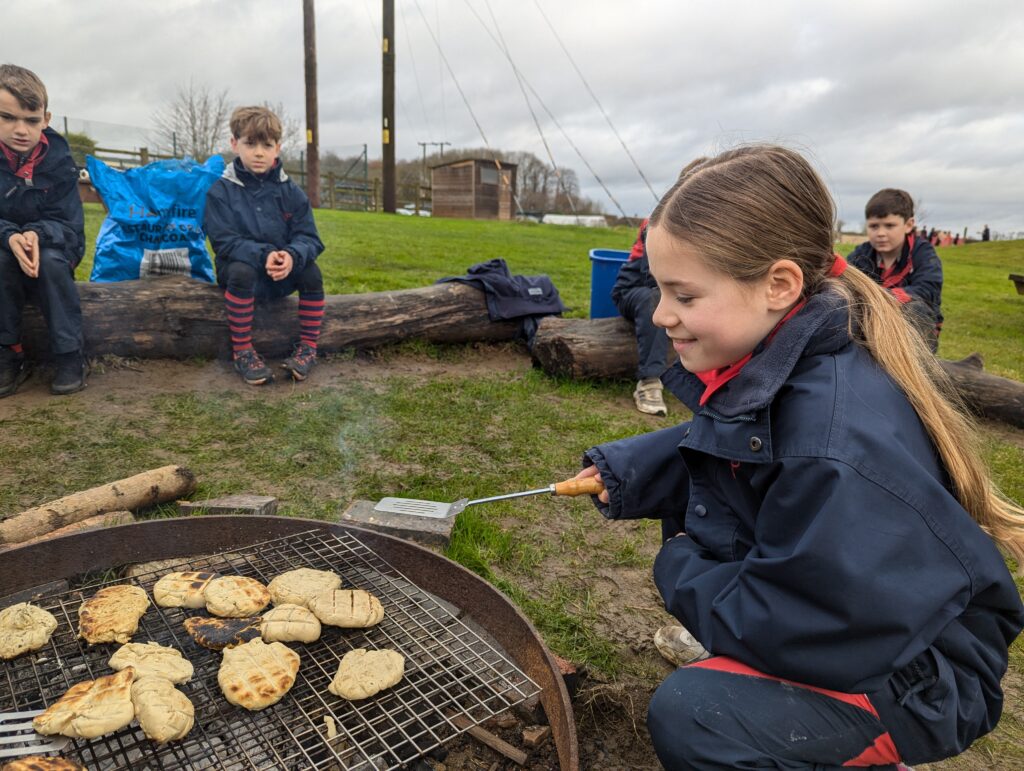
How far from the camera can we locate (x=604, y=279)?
19.0ft

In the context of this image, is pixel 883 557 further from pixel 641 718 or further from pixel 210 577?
pixel 210 577

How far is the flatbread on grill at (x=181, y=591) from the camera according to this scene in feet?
6.50

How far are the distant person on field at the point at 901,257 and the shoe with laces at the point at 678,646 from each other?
3670mm

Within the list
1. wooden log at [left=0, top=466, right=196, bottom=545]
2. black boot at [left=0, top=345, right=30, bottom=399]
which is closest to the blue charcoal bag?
black boot at [left=0, top=345, right=30, bottom=399]

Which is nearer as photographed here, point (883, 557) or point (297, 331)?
point (883, 557)

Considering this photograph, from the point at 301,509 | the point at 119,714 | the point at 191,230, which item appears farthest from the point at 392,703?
the point at 191,230

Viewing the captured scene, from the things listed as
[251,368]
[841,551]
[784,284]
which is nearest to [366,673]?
[841,551]

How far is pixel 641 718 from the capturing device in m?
2.02

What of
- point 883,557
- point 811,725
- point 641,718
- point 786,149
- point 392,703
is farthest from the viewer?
point 641,718

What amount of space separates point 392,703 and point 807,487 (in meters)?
1.19

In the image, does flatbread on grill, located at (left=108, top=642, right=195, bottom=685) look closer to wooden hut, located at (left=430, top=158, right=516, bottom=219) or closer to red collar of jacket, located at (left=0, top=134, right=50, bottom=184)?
red collar of jacket, located at (left=0, top=134, right=50, bottom=184)

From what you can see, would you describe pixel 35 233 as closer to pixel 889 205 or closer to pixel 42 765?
pixel 42 765

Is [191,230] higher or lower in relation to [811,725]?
higher

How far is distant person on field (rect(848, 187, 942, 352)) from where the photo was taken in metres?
5.08
